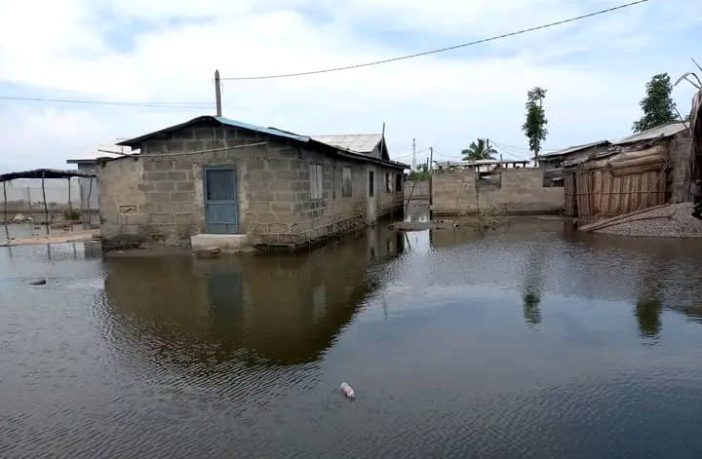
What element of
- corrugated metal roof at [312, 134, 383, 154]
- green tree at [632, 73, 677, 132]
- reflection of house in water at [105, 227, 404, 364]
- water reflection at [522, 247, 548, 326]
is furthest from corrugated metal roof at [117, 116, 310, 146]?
green tree at [632, 73, 677, 132]

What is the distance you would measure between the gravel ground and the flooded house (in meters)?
8.51

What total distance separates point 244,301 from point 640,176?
13166 mm

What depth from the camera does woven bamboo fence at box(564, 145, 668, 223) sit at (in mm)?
14406

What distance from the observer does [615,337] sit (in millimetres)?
5129

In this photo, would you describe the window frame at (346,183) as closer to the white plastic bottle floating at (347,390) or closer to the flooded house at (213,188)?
the flooded house at (213,188)

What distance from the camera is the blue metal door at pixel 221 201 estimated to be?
464 inches

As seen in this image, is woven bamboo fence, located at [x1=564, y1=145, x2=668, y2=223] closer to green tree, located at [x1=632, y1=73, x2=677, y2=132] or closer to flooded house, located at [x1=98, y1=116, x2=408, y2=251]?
flooded house, located at [x1=98, y1=116, x2=408, y2=251]

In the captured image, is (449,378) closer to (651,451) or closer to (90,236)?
(651,451)

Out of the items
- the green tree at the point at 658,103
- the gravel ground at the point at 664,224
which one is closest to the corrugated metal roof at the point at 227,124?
the gravel ground at the point at 664,224

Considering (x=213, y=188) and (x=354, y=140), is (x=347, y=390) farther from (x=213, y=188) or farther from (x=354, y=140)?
(x=354, y=140)

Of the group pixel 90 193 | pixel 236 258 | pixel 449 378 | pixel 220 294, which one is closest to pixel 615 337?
pixel 449 378

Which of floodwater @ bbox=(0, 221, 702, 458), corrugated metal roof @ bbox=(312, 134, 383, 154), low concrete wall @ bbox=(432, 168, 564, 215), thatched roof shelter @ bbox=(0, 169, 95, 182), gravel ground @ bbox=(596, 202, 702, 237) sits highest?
corrugated metal roof @ bbox=(312, 134, 383, 154)

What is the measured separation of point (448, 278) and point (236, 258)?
4.89m

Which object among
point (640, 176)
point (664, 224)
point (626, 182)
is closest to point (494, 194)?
point (626, 182)
